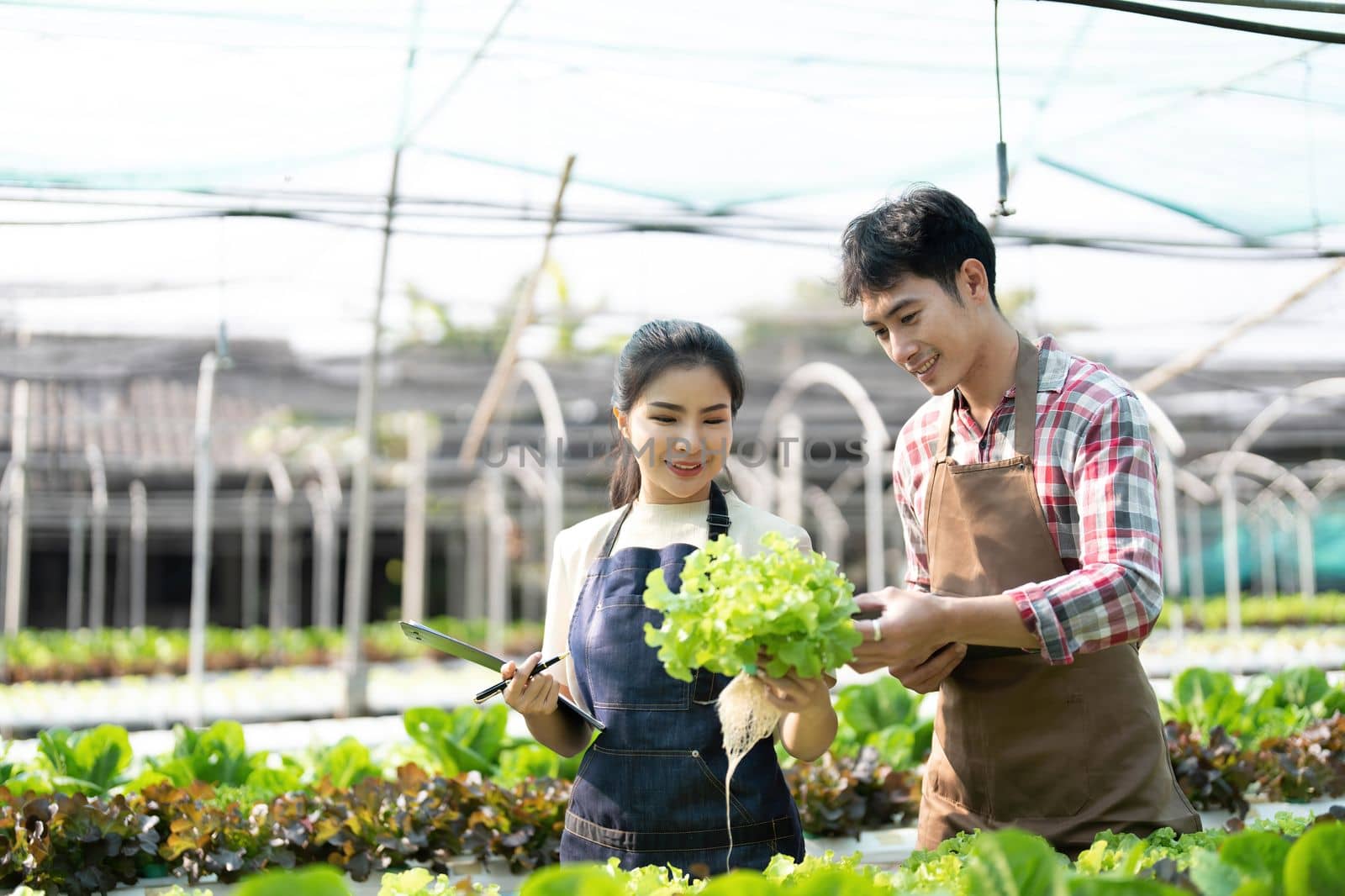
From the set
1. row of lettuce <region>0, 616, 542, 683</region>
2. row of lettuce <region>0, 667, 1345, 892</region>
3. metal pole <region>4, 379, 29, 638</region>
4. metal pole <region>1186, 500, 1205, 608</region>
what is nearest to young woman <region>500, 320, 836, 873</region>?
row of lettuce <region>0, 667, 1345, 892</region>

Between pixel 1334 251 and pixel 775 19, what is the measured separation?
11.3ft

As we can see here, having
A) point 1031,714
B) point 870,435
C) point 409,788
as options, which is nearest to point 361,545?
point 870,435

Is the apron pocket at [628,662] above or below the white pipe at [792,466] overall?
below

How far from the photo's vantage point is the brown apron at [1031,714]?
2.18 m

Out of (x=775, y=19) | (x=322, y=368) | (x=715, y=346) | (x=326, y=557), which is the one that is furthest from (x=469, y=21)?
(x=326, y=557)

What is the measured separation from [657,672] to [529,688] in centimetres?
24

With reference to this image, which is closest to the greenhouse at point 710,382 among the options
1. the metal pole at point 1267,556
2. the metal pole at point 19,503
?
the metal pole at point 19,503

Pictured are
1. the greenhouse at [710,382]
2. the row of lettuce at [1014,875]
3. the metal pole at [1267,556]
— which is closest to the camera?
the row of lettuce at [1014,875]

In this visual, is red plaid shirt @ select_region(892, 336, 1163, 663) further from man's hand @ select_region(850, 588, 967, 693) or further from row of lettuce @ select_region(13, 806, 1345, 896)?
row of lettuce @ select_region(13, 806, 1345, 896)

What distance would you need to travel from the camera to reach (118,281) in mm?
7461

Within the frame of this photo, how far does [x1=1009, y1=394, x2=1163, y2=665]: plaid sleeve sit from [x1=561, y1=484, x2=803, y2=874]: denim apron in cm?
56

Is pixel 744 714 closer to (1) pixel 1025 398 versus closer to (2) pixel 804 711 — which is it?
(2) pixel 804 711

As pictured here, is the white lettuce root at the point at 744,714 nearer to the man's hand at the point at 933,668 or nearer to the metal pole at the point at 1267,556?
the man's hand at the point at 933,668

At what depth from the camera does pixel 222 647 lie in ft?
46.9
